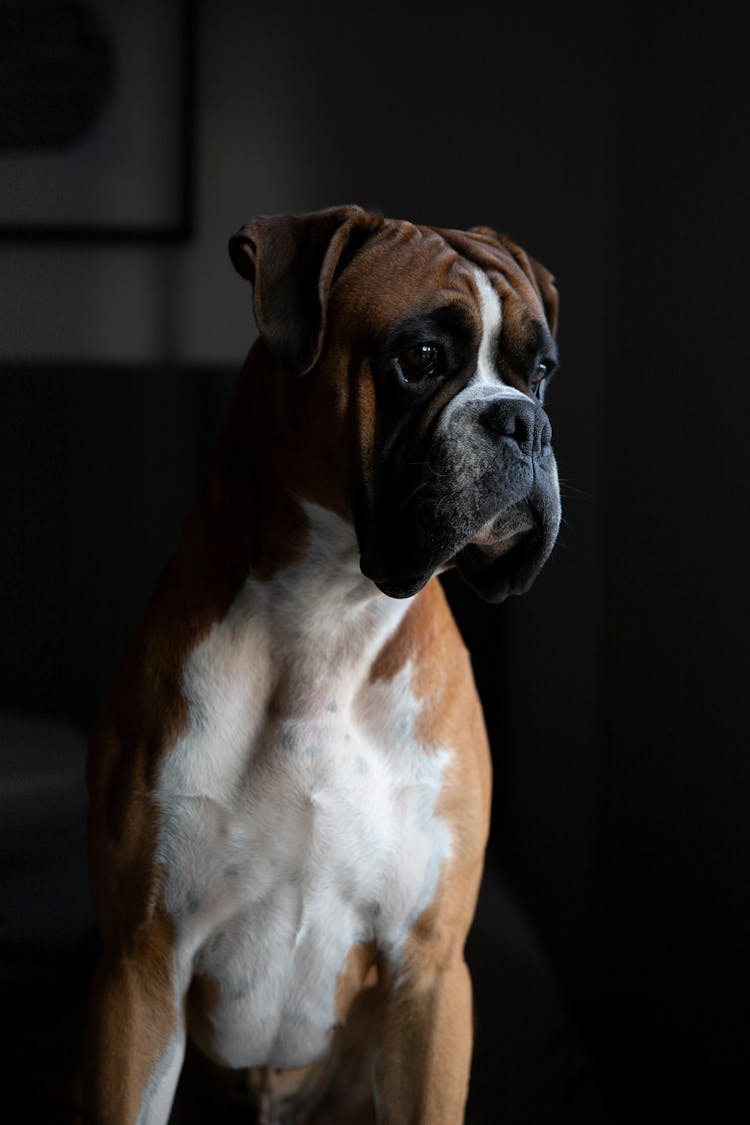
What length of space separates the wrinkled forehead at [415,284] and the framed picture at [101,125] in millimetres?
734

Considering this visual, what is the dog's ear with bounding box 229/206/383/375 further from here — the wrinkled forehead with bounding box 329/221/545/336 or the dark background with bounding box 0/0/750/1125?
the dark background with bounding box 0/0/750/1125

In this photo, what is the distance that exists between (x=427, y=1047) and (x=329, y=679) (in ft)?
→ 1.19

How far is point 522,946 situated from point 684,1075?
0.28 metres

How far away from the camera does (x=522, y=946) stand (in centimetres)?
194

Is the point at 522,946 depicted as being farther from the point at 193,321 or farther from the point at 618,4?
the point at 618,4

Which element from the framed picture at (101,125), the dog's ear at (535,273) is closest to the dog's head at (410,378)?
the dog's ear at (535,273)

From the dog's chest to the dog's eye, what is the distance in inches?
11.3

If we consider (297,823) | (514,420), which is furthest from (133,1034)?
(514,420)

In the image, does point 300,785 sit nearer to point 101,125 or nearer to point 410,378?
point 410,378

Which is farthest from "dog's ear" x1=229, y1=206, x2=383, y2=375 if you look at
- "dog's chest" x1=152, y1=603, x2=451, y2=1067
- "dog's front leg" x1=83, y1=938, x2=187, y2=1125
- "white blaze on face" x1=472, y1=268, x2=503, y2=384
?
"dog's front leg" x1=83, y1=938, x2=187, y2=1125

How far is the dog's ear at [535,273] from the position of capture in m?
1.32

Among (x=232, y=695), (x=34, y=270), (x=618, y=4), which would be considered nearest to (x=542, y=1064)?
(x=232, y=695)

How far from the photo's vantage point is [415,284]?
1.15m

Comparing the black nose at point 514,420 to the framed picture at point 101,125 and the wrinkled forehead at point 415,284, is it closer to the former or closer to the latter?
the wrinkled forehead at point 415,284
